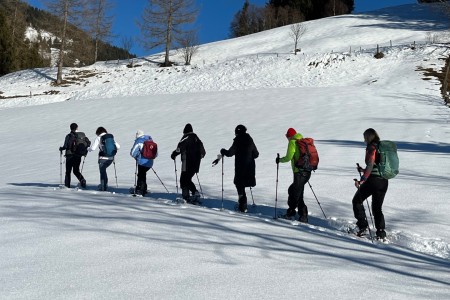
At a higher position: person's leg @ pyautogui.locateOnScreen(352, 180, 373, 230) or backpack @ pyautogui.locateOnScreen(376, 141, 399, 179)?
backpack @ pyautogui.locateOnScreen(376, 141, 399, 179)

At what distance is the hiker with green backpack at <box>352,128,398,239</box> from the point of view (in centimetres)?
640

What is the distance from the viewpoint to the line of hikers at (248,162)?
6.55 m

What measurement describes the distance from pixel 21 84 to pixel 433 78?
35549 millimetres

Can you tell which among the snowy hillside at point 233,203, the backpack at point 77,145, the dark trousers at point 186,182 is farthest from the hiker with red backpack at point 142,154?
the backpack at point 77,145

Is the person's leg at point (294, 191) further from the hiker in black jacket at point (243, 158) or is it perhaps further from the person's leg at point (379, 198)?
the person's leg at point (379, 198)

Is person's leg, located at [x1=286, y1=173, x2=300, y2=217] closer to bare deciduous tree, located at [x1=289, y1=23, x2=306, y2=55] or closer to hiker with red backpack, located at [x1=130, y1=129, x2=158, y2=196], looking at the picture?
hiker with red backpack, located at [x1=130, y1=129, x2=158, y2=196]

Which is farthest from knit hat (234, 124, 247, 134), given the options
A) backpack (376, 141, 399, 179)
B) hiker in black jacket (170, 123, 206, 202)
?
backpack (376, 141, 399, 179)

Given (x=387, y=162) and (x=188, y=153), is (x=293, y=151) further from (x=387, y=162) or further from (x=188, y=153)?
(x=188, y=153)

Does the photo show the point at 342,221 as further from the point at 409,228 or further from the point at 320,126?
the point at 320,126

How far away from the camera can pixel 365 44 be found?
44.2 meters

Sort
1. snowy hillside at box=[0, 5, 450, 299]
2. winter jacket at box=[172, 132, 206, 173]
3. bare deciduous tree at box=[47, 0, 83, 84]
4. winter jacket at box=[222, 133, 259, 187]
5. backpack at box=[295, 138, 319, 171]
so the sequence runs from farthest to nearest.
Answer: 1. bare deciduous tree at box=[47, 0, 83, 84]
2. winter jacket at box=[172, 132, 206, 173]
3. winter jacket at box=[222, 133, 259, 187]
4. backpack at box=[295, 138, 319, 171]
5. snowy hillside at box=[0, 5, 450, 299]

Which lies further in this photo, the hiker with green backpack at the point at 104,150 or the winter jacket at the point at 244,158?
the hiker with green backpack at the point at 104,150

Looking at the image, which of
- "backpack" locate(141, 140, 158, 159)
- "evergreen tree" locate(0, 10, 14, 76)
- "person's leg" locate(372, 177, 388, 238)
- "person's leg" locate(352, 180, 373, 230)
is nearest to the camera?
"person's leg" locate(372, 177, 388, 238)

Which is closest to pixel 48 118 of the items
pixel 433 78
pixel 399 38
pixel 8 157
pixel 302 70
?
pixel 8 157
